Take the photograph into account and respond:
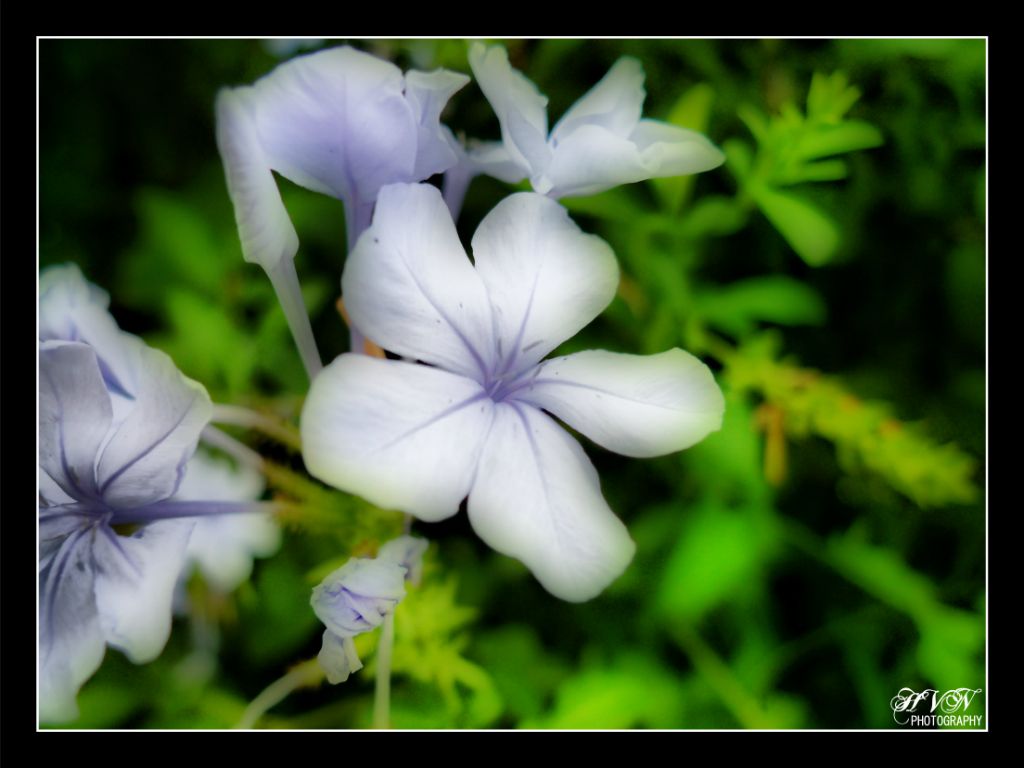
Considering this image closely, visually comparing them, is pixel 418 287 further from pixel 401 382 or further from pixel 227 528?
pixel 227 528

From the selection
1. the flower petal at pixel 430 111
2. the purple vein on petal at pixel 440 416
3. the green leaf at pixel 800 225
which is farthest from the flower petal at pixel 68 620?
the green leaf at pixel 800 225

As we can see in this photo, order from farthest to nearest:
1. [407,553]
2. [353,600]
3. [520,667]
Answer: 1. [520,667]
2. [407,553]
3. [353,600]

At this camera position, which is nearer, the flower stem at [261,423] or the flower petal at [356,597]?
the flower petal at [356,597]

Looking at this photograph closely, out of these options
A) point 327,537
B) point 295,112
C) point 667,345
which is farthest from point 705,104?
point 327,537

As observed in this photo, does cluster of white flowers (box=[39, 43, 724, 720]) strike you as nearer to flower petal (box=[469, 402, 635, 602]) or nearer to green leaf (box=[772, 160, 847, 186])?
flower petal (box=[469, 402, 635, 602])

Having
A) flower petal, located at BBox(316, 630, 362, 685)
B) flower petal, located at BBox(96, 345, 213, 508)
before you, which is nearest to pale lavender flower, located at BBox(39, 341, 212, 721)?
A: flower petal, located at BBox(96, 345, 213, 508)

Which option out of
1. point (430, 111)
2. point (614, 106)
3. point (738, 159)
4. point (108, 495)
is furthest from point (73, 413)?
point (738, 159)

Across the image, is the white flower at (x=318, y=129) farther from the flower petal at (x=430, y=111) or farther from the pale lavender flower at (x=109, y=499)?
the pale lavender flower at (x=109, y=499)
